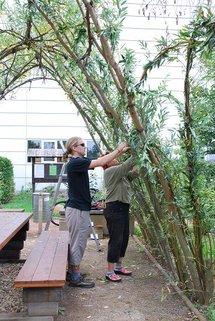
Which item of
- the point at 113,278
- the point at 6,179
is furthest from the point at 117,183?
the point at 6,179

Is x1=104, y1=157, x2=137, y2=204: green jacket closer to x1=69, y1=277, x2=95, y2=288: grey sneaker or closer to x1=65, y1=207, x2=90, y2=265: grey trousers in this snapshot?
x1=65, y1=207, x2=90, y2=265: grey trousers

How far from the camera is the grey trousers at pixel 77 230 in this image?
4.41 m

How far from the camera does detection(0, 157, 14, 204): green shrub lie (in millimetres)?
14273

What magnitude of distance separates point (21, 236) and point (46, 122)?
1126cm

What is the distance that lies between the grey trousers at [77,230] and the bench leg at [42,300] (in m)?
1.14

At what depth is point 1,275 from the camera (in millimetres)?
5109

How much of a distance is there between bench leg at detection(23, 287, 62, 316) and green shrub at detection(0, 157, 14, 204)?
10917mm

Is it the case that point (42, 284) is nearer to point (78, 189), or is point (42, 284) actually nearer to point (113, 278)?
point (78, 189)

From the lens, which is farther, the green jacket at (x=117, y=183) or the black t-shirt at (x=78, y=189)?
the green jacket at (x=117, y=183)

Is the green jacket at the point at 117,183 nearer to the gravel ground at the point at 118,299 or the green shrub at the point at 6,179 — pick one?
the gravel ground at the point at 118,299

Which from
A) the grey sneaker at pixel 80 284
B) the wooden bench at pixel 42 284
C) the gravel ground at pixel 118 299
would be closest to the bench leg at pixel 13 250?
the gravel ground at pixel 118 299

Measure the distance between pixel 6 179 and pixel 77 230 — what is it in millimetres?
10986

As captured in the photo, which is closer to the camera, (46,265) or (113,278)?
(46,265)

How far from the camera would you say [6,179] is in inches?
588
